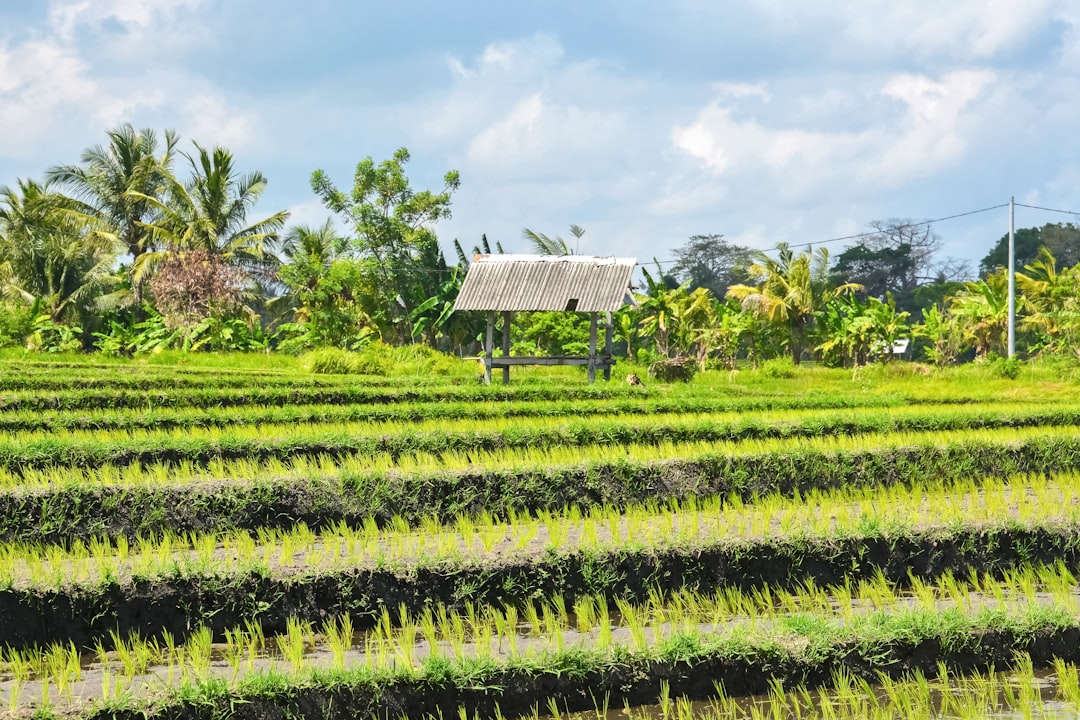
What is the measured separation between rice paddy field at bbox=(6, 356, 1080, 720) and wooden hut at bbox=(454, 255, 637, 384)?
935 centimetres

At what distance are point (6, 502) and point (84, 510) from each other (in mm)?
458

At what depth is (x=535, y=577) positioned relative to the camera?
18.6ft

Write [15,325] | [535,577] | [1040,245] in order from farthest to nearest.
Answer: [1040,245] → [15,325] → [535,577]

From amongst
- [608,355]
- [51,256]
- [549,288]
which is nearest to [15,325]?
[51,256]

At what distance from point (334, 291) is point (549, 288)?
1056 cm

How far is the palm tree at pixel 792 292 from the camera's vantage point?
94.3ft

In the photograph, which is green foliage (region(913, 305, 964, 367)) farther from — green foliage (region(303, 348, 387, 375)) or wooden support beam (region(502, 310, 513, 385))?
green foliage (region(303, 348, 387, 375))

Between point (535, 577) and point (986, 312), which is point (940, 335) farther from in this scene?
point (535, 577)

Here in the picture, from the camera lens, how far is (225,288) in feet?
100

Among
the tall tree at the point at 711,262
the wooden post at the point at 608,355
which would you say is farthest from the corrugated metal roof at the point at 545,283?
the tall tree at the point at 711,262

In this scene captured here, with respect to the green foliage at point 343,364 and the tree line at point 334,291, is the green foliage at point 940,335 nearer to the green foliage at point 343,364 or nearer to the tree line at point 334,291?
the tree line at point 334,291

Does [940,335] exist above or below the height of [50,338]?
below

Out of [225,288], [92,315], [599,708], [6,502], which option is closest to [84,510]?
[6,502]

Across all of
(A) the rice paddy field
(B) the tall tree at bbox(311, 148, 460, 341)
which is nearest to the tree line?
(B) the tall tree at bbox(311, 148, 460, 341)
